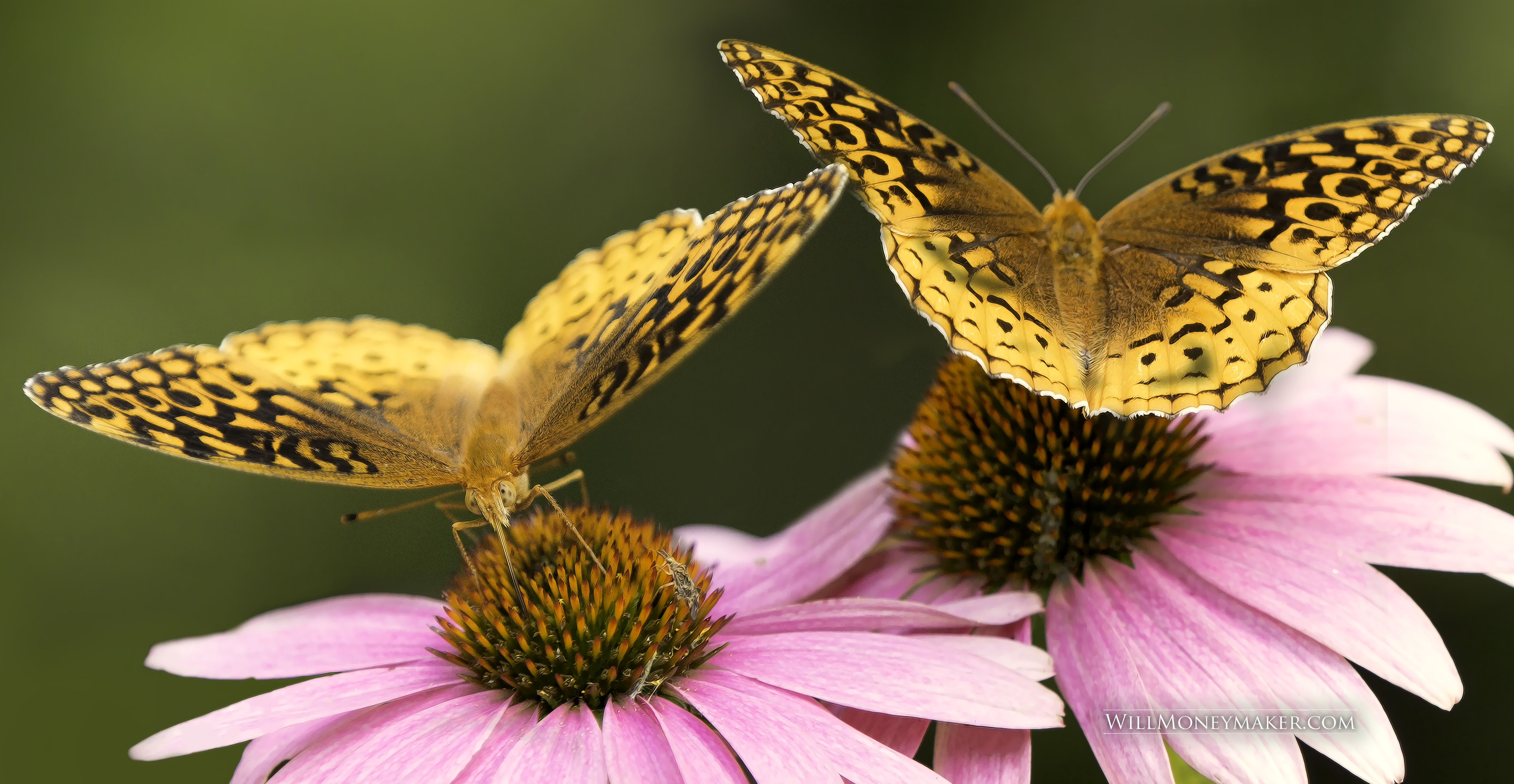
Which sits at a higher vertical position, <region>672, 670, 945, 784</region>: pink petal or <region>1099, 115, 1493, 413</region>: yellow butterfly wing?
<region>1099, 115, 1493, 413</region>: yellow butterfly wing

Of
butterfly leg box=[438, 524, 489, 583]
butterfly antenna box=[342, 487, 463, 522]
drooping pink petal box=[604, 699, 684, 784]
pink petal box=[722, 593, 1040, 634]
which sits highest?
butterfly antenna box=[342, 487, 463, 522]

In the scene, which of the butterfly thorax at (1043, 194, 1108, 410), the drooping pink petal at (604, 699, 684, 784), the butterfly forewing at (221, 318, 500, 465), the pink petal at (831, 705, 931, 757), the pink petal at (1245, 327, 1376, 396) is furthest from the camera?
the pink petal at (1245, 327, 1376, 396)

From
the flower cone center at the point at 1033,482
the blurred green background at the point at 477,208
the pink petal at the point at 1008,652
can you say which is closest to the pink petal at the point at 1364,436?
the flower cone center at the point at 1033,482

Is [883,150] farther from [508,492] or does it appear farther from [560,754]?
[560,754]

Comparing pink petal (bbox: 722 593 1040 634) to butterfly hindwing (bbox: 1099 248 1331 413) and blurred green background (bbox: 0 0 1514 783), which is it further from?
blurred green background (bbox: 0 0 1514 783)

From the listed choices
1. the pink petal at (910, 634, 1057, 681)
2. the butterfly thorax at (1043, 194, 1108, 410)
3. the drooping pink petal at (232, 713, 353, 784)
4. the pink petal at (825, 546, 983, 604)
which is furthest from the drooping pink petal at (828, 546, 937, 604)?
the drooping pink petal at (232, 713, 353, 784)

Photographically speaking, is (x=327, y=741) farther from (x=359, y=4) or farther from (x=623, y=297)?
(x=359, y=4)

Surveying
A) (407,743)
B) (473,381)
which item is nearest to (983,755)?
(407,743)
